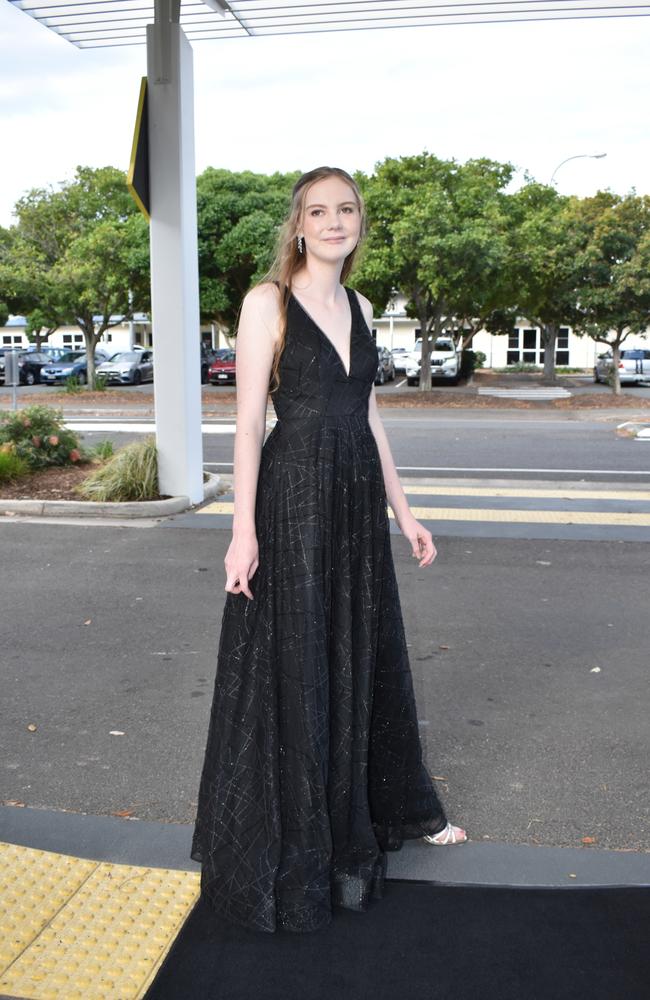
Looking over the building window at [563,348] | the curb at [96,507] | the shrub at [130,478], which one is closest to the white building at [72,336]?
the building window at [563,348]

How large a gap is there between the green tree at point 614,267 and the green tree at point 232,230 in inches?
315

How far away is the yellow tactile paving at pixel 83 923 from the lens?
8.76ft

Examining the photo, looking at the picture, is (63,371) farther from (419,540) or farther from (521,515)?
(419,540)

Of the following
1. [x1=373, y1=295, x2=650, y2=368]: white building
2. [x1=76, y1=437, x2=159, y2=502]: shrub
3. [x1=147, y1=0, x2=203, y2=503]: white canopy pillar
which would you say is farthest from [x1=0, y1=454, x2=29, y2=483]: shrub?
[x1=373, y1=295, x2=650, y2=368]: white building

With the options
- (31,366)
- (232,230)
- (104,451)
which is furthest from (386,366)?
(104,451)

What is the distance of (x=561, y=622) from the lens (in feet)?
19.5

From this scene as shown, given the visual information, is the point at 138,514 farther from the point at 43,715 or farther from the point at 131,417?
the point at 131,417

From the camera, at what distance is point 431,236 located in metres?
22.7

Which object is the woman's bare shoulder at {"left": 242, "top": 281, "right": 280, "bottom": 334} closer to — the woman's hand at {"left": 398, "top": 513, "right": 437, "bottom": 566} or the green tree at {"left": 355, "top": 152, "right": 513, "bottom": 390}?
the woman's hand at {"left": 398, "top": 513, "right": 437, "bottom": 566}

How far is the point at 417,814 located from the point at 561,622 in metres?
2.86

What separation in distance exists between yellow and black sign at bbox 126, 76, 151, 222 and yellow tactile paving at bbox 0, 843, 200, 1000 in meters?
6.41

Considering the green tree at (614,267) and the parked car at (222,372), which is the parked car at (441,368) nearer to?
the parked car at (222,372)

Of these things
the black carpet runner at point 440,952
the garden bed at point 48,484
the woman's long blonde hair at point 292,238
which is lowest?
the black carpet runner at point 440,952

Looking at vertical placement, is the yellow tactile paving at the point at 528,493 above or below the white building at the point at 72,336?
below
